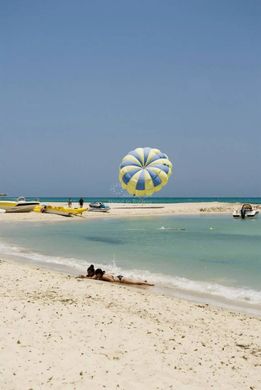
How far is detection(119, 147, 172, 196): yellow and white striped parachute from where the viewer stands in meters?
54.1

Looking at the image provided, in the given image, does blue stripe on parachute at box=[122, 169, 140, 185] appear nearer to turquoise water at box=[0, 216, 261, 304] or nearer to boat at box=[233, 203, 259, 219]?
boat at box=[233, 203, 259, 219]

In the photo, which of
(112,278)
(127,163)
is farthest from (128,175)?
(112,278)

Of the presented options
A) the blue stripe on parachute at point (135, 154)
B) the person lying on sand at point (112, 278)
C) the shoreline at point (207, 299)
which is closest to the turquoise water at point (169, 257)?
the shoreline at point (207, 299)

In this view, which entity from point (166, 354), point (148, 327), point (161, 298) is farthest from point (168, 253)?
point (166, 354)

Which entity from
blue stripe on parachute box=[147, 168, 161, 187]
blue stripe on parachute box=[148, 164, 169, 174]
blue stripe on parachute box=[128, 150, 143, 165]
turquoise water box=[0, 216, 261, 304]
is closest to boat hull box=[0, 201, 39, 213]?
blue stripe on parachute box=[147, 168, 161, 187]

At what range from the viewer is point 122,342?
22.5 feet

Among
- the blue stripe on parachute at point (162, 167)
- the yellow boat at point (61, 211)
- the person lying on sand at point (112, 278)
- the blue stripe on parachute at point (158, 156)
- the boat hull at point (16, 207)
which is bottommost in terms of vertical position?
the person lying on sand at point (112, 278)

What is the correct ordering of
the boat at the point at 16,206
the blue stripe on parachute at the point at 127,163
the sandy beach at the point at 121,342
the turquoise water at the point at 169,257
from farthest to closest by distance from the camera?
the blue stripe on parachute at the point at 127,163 < the boat at the point at 16,206 < the turquoise water at the point at 169,257 < the sandy beach at the point at 121,342

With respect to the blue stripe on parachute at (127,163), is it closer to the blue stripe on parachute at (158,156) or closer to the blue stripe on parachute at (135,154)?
the blue stripe on parachute at (135,154)

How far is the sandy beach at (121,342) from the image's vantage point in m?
5.58

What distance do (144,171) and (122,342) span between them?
159 feet

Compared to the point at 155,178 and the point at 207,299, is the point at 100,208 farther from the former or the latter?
the point at 207,299

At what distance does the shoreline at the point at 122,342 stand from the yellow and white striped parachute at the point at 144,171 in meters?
43.9

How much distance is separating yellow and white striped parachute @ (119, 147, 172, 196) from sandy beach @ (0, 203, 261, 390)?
43.7m
